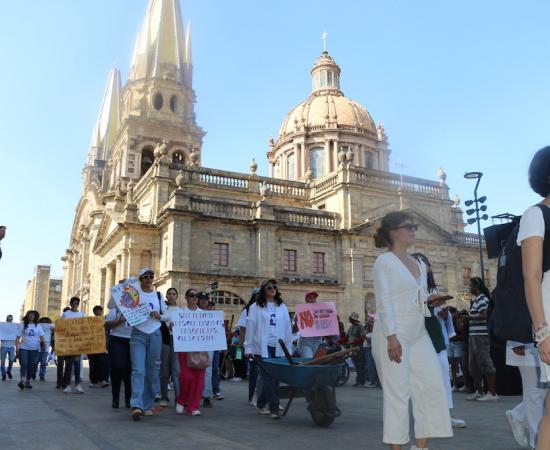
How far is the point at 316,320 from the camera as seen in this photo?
1066cm

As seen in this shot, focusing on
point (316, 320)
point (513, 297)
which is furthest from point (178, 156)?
point (513, 297)

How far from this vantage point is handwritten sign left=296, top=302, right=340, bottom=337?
10625 millimetres

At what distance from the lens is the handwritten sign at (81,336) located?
11.7 meters

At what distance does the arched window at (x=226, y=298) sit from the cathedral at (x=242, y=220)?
0.18 ft

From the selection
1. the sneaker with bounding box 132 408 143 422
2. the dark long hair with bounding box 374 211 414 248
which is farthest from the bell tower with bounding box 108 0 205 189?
the dark long hair with bounding box 374 211 414 248

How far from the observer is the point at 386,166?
52.0m

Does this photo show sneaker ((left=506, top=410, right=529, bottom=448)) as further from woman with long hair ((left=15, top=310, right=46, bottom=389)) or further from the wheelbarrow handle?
woman with long hair ((left=15, top=310, right=46, bottom=389))

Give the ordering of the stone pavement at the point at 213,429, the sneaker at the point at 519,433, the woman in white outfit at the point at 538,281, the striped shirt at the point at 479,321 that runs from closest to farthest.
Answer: the woman in white outfit at the point at 538,281 < the sneaker at the point at 519,433 < the stone pavement at the point at 213,429 < the striped shirt at the point at 479,321

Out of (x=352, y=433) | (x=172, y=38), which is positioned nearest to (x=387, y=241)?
(x=352, y=433)

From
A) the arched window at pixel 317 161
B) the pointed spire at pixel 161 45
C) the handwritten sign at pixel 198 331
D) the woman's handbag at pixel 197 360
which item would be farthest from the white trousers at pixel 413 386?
the pointed spire at pixel 161 45

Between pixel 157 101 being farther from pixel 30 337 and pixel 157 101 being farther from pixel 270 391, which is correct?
pixel 270 391

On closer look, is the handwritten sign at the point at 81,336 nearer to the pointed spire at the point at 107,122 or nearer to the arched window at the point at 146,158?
the arched window at the point at 146,158

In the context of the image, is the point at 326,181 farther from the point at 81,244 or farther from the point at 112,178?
the point at 81,244

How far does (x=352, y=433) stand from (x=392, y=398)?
7.84 feet
